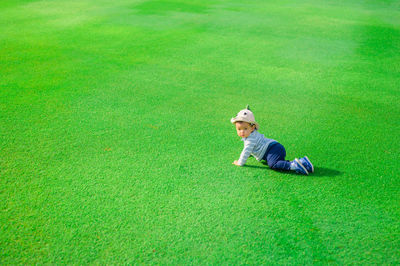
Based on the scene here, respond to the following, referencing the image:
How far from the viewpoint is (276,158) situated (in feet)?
10.2

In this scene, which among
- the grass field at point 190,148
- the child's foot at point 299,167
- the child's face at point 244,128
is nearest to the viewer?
the grass field at point 190,148

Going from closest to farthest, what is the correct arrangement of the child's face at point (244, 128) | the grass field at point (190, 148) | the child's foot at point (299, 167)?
1. the grass field at point (190, 148)
2. the child's foot at point (299, 167)
3. the child's face at point (244, 128)

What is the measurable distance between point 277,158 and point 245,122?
0.43 m

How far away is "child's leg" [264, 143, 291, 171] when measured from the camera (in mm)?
3078

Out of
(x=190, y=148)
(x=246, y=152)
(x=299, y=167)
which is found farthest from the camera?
(x=190, y=148)

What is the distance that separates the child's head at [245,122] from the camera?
10.1ft

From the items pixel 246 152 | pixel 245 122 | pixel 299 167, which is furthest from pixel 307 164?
pixel 245 122

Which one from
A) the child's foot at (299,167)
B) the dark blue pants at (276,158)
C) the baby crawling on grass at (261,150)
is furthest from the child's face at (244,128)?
the child's foot at (299,167)

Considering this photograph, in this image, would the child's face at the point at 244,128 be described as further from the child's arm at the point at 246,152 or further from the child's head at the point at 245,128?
the child's arm at the point at 246,152

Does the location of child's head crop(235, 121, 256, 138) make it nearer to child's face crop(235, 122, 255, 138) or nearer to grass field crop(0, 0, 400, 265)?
child's face crop(235, 122, 255, 138)

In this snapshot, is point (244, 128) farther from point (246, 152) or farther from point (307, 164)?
point (307, 164)

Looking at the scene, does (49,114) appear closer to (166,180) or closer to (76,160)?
(76,160)

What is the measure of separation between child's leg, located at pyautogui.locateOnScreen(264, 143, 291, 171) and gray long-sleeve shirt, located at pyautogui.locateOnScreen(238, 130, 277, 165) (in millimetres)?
59

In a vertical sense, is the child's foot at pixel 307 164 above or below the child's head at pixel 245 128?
below
